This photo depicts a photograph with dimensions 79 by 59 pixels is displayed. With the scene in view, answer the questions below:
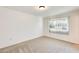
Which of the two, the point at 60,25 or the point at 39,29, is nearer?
the point at 60,25

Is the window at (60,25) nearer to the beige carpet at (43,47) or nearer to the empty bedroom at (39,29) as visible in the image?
the empty bedroom at (39,29)

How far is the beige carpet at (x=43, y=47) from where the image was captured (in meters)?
1.50

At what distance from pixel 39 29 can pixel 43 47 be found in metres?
0.35

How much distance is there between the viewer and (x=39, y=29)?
5.55 feet

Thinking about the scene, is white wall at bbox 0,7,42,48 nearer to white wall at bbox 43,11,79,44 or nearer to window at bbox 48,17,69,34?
white wall at bbox 43,11,79,44

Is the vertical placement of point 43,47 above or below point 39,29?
below

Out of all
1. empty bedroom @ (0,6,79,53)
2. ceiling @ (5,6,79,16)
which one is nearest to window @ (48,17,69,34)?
empty bedroom @ (0,6,79,53)

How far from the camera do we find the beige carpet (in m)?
1.50

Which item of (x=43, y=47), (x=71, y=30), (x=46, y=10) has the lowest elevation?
(x=43, y=47)

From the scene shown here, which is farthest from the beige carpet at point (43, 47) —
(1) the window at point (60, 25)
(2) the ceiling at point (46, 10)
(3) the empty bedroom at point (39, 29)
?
(2) the ceiling at point (46, 10)

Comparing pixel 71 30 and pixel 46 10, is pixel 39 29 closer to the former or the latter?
pixel 46 10

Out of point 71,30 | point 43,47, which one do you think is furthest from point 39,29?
point 71,30
